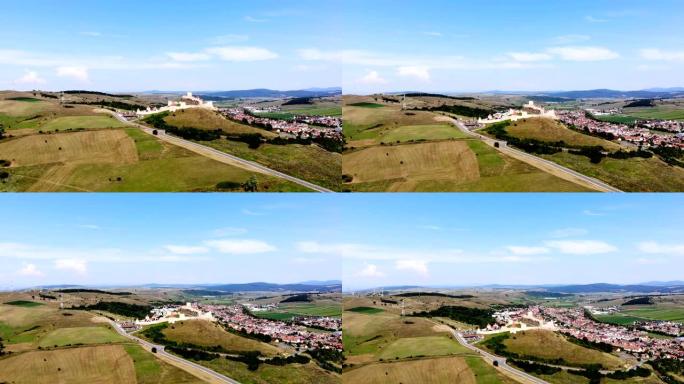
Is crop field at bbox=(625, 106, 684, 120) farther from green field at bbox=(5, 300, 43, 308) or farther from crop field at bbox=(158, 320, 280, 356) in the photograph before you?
green field at bbox=(5, 300, 43, 308)

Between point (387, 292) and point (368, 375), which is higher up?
point (387, 292)

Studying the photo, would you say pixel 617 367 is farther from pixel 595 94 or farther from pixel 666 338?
pixel 595 94

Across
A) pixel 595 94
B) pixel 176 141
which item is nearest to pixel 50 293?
pixel 176 141

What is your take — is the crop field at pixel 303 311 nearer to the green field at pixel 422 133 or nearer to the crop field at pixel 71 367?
the crop field at pixel 71 367

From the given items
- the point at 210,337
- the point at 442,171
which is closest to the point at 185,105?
the point at 210,337

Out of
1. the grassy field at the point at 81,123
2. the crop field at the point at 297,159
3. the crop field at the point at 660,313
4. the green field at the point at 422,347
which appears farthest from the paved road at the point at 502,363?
the grassy field at the point at 81,123

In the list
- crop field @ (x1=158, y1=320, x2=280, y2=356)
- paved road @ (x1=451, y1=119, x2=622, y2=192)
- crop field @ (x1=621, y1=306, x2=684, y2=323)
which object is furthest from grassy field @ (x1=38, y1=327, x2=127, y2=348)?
crop field @ (x1=621, y1=306, x2=684, y2=323)
